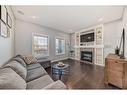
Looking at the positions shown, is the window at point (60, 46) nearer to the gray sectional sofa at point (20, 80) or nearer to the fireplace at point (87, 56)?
the fireplace at point (87, 56)

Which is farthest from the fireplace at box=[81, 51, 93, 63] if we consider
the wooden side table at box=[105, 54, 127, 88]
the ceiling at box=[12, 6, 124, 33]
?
the wooden side table at box=[105, 54, 127, 88]

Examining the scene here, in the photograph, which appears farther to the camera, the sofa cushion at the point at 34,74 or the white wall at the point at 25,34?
the white wall at the point at 25,34

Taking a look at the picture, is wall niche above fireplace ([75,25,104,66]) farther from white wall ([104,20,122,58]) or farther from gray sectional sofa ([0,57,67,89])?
gray sectional sofa ([0,57,67,89])

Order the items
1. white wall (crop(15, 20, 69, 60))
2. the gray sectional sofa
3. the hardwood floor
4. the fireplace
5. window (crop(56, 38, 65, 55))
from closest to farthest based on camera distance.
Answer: the gray sectional sofa
the hardwood floor
white wall (crop(15, 20, 69, 60))
the fireplace
window (crop(56, 38, 65, 55))

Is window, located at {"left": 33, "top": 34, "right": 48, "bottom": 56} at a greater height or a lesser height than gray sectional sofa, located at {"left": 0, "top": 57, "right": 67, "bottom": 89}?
greater

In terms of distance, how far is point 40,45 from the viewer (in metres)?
5.81

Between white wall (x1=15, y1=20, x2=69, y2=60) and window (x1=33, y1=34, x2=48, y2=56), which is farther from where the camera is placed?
A: window (x1=33, y1=34, x2=48, y2=56)

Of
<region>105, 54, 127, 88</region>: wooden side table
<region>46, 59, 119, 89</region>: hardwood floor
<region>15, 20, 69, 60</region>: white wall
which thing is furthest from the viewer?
<region>15, 20, 69, 60</region>: white wall

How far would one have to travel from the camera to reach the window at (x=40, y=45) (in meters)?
5.50

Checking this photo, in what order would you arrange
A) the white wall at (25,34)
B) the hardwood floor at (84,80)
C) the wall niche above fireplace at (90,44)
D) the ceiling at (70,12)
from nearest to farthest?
the hardwood floor at (84,80)
the ceiling at (70,12)
the white wall at (25,34)
the wall niche above fireplace at (90,44)

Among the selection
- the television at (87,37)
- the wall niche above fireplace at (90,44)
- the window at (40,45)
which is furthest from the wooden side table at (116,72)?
the window at (40,45)

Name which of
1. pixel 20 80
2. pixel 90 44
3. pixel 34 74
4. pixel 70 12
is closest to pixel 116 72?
pixel 34 74

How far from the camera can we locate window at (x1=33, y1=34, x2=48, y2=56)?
550 centimetres
